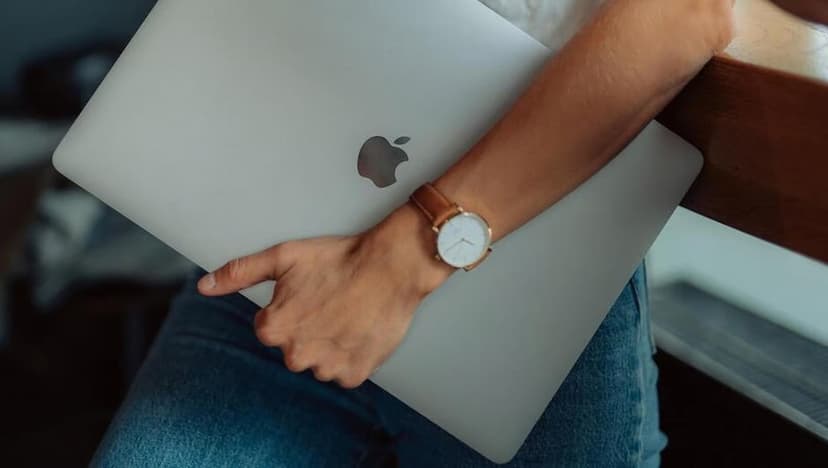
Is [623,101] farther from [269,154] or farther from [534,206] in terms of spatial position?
[269,154]

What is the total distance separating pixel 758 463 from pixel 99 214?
1.16m

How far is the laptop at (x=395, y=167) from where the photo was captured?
2.00ft

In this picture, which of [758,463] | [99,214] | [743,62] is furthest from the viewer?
[99,214]

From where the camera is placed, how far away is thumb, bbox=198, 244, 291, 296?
621 mm

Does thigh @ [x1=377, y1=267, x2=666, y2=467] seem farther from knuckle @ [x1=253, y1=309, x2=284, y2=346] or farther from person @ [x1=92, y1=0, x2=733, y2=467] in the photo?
knuckle @ [x1=253, y1=309, x2=284, y2=346]

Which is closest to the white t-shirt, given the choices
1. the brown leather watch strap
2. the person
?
the person

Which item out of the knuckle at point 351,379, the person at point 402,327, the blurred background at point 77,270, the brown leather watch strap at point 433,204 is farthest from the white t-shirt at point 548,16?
the blurred background at point 77,270

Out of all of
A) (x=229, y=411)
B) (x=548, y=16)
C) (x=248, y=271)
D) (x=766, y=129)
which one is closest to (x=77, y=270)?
(x=229, y=411)

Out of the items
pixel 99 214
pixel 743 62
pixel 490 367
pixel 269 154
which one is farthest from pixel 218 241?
pixel 99 214

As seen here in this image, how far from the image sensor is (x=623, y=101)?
1.86 feet

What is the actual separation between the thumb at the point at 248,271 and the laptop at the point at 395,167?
0.04 ft

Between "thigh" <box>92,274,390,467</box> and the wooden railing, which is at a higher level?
the wooden railing

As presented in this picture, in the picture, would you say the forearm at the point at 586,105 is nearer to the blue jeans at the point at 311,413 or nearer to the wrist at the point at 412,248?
the wrist at the point at 412,248

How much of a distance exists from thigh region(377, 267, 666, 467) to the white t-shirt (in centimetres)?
20
